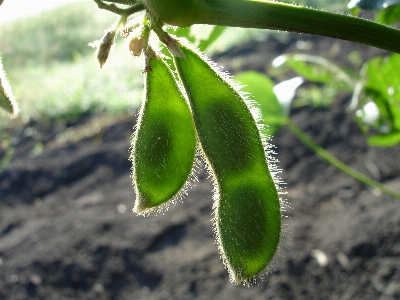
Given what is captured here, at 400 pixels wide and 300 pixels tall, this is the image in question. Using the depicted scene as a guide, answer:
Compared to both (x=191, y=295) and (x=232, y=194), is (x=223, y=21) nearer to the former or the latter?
(x=232, y=194)

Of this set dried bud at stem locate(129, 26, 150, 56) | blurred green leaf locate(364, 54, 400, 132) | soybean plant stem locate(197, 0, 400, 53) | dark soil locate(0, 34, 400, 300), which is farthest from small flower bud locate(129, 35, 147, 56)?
dark soil locate(0, 34, 400, 300)

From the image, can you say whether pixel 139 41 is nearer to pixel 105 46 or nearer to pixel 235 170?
pixel 105 46

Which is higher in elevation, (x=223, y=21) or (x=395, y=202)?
(x=223, y=21)

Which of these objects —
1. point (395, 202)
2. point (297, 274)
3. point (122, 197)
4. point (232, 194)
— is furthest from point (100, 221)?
point (232, 194)

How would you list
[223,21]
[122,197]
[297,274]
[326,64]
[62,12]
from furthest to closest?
[62,12]
[122,197]
[297,274]
[326,64]
[223,21]

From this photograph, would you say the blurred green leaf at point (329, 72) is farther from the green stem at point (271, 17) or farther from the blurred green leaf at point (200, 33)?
the green stem at point (271, 17)

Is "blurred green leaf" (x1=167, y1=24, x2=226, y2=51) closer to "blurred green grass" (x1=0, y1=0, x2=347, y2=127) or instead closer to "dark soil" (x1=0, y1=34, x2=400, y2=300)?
"dark soil" (x1=0, y1=34, x2=400, y2=300)
